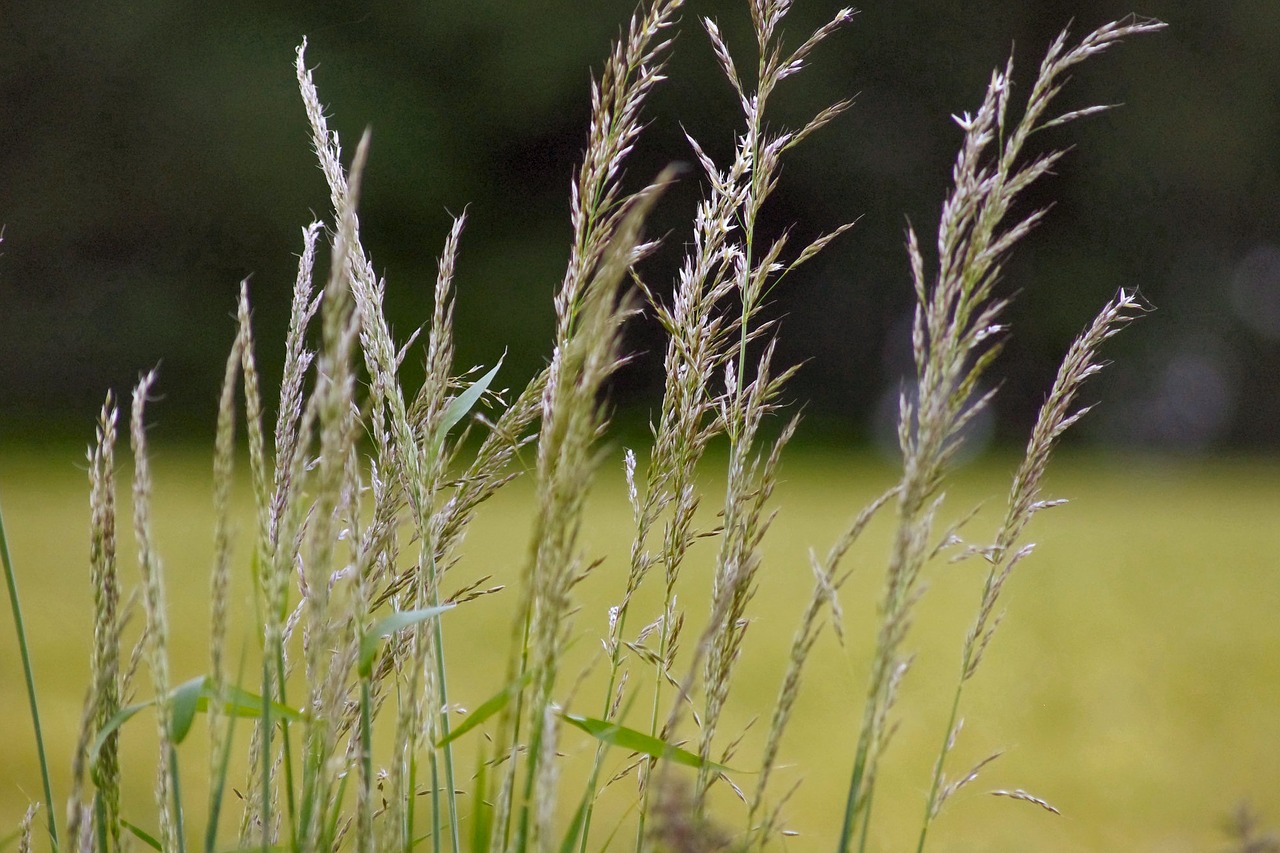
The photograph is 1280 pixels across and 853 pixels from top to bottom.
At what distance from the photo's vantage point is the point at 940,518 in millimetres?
11297

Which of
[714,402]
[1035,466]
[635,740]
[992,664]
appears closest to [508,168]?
[992,664]

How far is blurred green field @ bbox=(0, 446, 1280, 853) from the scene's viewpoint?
3789 mm

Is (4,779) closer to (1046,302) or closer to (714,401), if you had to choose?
(714,401)

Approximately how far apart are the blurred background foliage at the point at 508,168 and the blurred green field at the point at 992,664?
5.42m

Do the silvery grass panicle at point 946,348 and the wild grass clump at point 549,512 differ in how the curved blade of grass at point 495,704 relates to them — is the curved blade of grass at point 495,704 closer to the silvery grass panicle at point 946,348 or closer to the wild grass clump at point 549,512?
the wild grass clump at point 549,512

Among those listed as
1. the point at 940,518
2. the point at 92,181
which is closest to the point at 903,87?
the point at 940,518

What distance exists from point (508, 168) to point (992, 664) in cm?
1175

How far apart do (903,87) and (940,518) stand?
7.75 meters

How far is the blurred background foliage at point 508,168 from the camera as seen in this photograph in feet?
48.9

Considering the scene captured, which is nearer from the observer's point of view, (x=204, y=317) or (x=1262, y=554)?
(x=1262, y=554)

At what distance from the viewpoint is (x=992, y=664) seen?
574cm

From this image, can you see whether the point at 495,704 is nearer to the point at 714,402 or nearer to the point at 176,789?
the point at 176,789

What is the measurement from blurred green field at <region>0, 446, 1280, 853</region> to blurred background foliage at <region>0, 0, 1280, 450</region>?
542 cm

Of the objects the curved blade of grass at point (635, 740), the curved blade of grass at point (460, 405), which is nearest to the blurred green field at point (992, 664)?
the curved blade of grass at point (635, 740)
